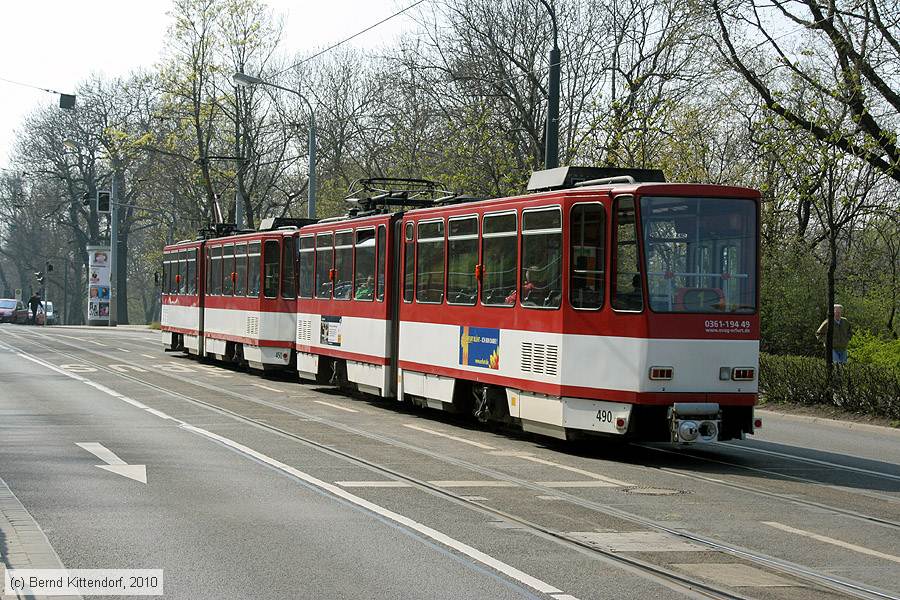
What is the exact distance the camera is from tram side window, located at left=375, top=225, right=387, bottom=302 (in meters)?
20.3

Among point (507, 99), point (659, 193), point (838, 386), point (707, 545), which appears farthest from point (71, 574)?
point (507, 99)

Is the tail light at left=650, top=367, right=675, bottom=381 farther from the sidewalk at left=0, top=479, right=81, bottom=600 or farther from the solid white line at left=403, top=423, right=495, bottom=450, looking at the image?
the sidewalk at left=0, top=479, right=81, bottom=600

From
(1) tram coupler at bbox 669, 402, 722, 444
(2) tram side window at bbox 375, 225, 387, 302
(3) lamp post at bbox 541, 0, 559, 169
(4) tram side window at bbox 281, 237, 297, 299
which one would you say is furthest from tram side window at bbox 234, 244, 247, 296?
(1) tram coupler at bbox 669, 402, 722, 444

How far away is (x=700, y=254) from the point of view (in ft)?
46.4

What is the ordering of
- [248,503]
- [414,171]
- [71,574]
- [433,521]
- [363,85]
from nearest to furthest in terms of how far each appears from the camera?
[71,574]
[433,521]
[248,503]
[414,171]
[363,85]

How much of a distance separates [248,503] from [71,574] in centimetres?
289

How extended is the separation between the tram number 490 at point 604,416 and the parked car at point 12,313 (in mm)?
70701

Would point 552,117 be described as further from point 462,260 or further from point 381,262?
point 462,260

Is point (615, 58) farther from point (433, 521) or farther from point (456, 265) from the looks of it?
point (433, 521)

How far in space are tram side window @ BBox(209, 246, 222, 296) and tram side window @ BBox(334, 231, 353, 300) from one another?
9808mm

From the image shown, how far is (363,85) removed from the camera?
55.2 m

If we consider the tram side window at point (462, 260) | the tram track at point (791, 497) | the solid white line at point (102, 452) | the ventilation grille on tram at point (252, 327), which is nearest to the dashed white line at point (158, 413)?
the solid white line at point (102, 452)

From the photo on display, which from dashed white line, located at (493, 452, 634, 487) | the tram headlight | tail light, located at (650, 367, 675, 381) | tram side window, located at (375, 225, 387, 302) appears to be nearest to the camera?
dashed white line, located at (493, 452, 634, 487)

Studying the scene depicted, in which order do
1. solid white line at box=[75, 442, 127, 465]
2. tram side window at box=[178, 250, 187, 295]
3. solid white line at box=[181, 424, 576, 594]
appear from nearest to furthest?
solid white line at box=[181, 424, 576, 594], solid white line at box=[75, 442, 127, 465], tram side window at box=[178, 250, 187, 295]
